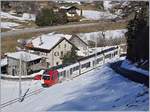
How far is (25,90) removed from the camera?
633cm

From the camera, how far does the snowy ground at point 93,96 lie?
4383 mm

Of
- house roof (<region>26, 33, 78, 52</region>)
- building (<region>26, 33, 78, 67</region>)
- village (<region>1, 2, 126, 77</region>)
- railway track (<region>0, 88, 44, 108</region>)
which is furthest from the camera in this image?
house roof (<region>26, 33, 78, 52</region>)

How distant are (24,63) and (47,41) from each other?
1.03 metres

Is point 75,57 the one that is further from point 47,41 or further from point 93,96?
point 93,96

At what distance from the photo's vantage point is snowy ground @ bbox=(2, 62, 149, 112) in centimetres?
438

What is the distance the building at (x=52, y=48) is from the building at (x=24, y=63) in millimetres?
211

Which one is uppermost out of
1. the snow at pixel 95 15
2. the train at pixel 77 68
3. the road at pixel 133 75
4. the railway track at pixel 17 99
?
the snow at pixel 95 15

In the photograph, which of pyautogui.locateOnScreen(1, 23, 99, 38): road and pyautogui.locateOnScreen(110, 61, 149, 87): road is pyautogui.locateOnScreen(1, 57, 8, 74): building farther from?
pyautogui.locateOnScreen(110, 61, 149, 87): road

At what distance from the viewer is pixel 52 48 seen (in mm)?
8203

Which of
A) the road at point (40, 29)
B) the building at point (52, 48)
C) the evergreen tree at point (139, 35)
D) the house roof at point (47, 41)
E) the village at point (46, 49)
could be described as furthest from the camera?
the road at point (40, 29)

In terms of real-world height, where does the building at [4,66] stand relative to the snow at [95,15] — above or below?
below

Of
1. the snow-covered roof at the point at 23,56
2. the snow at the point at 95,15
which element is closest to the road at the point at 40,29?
the snow at the point at 95,15

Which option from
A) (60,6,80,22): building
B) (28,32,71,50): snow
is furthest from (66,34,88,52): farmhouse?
(60,6,80,22): building

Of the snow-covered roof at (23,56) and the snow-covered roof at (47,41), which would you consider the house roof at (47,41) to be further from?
the snow-covered roof at (23,56)
